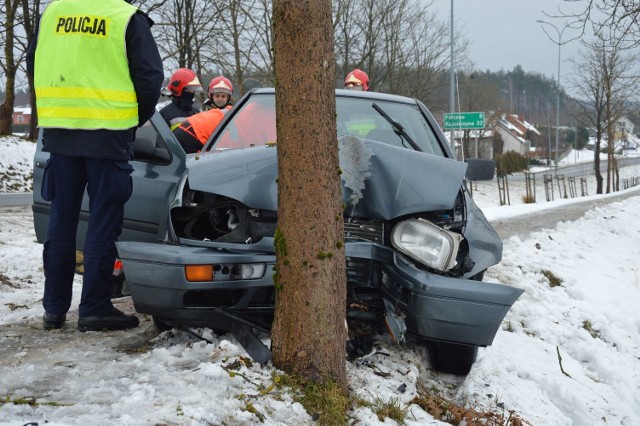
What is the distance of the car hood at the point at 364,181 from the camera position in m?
3.36

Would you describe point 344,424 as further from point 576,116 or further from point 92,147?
point 576,116

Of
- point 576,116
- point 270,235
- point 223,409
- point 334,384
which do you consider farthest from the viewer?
point 576,116

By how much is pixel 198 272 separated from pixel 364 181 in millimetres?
974

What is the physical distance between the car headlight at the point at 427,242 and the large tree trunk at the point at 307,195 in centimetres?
53

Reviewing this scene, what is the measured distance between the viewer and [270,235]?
3396mm

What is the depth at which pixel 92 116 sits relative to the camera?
3.50m

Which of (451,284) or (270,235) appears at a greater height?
(270,235)

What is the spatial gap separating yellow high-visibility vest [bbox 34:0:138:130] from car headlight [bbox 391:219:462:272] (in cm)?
159

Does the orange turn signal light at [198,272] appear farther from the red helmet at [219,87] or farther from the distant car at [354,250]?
the red helmet at [219,87]

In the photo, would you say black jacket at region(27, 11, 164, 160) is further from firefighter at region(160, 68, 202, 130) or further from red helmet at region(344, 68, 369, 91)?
red helmet at region(344, 68, 369, 91)

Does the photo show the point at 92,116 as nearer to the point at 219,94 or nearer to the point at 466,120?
the point at 219,94

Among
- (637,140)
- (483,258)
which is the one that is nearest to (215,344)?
(483,258)

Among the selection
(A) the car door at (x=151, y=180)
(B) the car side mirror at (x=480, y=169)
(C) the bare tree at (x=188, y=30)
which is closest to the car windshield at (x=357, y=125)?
(B) the car side mirror at (x=480, y=169)

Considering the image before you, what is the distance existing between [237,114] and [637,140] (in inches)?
5631
